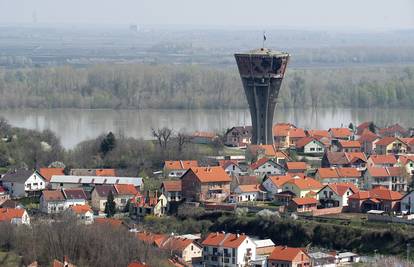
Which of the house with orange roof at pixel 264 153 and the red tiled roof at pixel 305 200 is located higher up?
the house with orange roof at pixel 264 153

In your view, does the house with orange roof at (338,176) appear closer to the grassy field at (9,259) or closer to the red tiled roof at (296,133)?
the red tiled roof at (296,133)

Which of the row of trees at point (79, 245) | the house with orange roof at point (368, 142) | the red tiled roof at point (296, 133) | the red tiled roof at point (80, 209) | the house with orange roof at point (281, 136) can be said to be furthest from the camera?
the red tiled roof at point (296, 133)

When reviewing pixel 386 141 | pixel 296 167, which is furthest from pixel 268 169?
pixel 386 141

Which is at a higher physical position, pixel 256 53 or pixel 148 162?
pixel 256 53

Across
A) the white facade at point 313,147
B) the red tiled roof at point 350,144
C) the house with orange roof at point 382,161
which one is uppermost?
the red tiled roof at point 350,144

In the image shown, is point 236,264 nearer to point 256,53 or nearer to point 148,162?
point 148,162

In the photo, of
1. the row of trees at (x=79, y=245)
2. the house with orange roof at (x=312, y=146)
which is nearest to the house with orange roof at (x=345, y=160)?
the house with orange roof at (x=312, y=146)

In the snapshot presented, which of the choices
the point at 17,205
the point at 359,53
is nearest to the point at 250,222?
the point at 17,205
